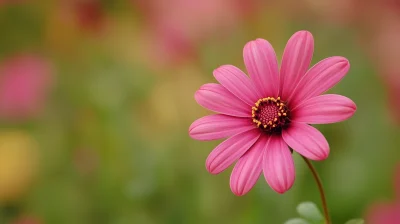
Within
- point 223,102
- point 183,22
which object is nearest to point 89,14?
point 183,22

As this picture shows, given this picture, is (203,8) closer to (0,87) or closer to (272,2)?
(272,2)

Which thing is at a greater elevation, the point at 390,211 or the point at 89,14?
the point at 89,14

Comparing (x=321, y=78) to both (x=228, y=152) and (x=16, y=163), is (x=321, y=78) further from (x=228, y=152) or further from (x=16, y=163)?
(x=16, y=163)

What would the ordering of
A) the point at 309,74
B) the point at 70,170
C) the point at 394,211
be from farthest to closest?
the point at 70,170 < the point at 394,211 < the point at 309,74

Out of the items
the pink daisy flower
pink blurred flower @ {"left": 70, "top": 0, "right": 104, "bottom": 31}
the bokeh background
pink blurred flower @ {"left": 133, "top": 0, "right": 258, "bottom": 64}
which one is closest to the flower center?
the pink daisy flower

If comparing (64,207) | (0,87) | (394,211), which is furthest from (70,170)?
(394,211)

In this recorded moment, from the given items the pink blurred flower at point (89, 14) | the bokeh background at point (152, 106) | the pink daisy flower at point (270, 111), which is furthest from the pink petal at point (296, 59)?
the pink blurred flower at point (89, 14)

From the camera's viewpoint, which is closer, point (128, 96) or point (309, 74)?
point (309, 74)

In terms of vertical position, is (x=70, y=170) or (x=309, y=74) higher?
(x=309, y=74)
